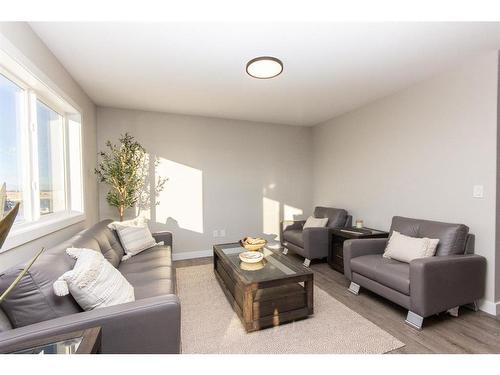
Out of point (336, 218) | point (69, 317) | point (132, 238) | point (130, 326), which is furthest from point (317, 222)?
point (69, 317)

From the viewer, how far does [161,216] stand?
150 inches

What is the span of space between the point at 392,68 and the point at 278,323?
2658 millimetres

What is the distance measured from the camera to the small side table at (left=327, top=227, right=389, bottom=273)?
9.84ft

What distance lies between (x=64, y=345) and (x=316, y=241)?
303 centimetres

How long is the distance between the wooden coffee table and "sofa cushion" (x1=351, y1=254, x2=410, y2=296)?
2.23 feet

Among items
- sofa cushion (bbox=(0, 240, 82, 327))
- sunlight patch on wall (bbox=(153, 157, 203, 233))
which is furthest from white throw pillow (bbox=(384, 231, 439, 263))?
sunlight patch on wall (bbox=(153, 157, 203, 233))

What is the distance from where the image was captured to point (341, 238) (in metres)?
3.21

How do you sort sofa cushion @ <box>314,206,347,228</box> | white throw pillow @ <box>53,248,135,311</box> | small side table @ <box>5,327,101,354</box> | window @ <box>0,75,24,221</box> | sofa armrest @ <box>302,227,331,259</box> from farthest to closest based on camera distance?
sofa cushion @ <box>314,206,347,228</box>, sofa armrest @ <box>302,227,331,259</box>, window @ <box>0,75,24,221</box>, white throw pillow @ <box>53,248,135,311</box>, small side table @ <box>5,327,101,354</box>

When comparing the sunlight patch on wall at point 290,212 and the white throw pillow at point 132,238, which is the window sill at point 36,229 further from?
the sunlight patch on wall at point 290,212

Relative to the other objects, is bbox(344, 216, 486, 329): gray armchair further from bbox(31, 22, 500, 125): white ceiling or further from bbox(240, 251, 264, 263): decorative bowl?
bbox(31, 22, 500, 125): white ceiling

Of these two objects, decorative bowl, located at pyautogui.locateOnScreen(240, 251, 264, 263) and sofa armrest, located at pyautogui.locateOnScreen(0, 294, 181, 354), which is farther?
decorative bowl, located at pyautogui.locateOnScreen(240, 251, 264, 263)

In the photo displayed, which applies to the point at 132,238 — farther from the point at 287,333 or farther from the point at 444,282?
the point at 444,282

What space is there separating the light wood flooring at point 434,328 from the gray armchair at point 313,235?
0.85 m
